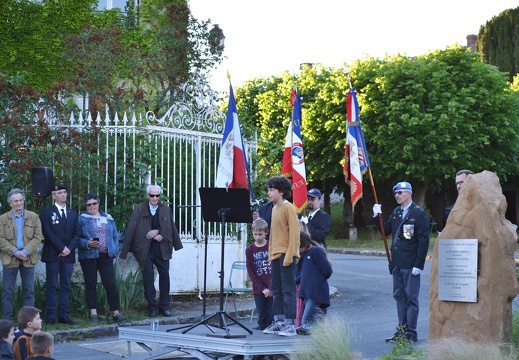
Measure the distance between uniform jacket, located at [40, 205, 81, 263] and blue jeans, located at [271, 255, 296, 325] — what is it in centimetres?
377

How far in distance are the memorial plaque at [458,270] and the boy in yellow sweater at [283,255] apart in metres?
1.90

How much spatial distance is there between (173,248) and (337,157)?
24.7 metres

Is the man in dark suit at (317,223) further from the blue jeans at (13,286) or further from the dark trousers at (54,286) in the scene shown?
the blue jeans at (13,286)

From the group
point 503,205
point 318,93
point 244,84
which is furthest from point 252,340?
point 244,84

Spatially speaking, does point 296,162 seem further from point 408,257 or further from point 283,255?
point 283,255

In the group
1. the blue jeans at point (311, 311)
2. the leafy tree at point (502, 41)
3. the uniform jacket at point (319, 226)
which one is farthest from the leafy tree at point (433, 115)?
the blue jeans at point (311, 311)

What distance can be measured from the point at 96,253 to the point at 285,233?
3939 mm

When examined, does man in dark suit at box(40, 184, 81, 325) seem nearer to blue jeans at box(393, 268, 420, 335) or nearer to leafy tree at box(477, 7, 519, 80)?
blue jeans at box(393, 268, 420, 335)

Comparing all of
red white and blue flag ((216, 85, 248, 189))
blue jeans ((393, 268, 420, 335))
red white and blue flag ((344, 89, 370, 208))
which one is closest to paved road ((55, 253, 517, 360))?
blue jeans ((393, 268, 420, 335))

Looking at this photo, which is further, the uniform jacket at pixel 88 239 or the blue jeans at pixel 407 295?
the uniform jacket at pixel 88 239

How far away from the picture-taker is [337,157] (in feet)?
129

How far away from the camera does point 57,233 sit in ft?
43.4

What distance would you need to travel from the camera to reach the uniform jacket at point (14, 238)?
1268 centimetres

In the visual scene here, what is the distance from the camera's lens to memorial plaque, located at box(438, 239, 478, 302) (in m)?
9.05
